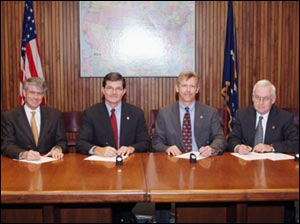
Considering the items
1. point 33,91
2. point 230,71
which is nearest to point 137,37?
point 230,71

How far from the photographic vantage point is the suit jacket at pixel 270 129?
11.4 ft

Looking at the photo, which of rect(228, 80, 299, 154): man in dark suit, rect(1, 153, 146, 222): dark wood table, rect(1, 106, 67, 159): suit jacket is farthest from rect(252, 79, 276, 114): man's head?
rect(1, 106, 67, 159): suit jacket

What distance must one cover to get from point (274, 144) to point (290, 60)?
3028mm

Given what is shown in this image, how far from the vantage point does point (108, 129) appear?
356 centimetres

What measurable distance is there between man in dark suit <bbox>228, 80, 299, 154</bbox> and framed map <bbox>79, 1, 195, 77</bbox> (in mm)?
2403

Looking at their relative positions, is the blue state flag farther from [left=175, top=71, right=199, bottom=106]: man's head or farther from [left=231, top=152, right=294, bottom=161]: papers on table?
[left=231, top=152, right=294, bottom=161]: papers on table

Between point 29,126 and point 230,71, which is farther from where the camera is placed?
point 230,71

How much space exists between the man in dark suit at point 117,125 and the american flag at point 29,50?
193cm

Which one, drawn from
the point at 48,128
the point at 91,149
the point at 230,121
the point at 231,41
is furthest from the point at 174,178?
the point at 231,41

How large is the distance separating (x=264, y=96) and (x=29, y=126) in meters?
2.02

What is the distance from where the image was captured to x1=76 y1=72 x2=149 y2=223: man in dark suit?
3.52 m

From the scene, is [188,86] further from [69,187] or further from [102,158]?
[69,187]

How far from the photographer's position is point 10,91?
5.77 meters

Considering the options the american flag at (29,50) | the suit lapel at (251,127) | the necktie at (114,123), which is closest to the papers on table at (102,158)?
the necktie at (114,123)
